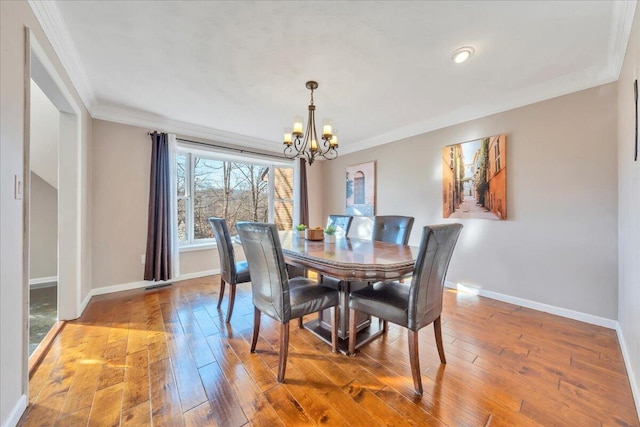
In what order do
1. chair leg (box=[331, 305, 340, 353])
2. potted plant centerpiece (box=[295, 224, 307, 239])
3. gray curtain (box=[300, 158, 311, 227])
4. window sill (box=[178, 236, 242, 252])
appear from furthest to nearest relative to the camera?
1. gray curtain (box=[300, 158, 311, 227])
2. window sill (box=[178, 236, 242, 252])
3. potted plant centerpiece (box=[295, 224, 307, 239])
4. chair leg (box=[331, 305, 340, 353])

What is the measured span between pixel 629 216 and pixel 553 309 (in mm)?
1269

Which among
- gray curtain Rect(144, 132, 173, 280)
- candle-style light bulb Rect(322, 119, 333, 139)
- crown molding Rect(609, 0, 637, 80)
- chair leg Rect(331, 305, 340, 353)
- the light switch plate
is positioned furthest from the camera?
gray curtain Rect(144, 132, 173, 280)

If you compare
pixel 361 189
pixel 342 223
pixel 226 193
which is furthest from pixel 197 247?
pixel 361 189

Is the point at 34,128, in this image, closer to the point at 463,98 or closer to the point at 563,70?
the point at 463,98

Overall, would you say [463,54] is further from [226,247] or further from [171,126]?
[171,126]

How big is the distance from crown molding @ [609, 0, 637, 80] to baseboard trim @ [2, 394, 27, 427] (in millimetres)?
4028

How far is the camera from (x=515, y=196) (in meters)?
2.75

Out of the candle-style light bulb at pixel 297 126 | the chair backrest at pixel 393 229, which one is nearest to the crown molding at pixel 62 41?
the candle-style light bulb at pixel 297 126

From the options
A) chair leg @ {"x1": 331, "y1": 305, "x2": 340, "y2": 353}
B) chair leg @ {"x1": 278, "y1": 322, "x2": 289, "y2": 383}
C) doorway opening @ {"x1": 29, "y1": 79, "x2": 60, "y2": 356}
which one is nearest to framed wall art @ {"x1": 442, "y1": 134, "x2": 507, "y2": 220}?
chair leg @ {"x1": 331, "y1": 305, "x2": 340, "y2": 353}

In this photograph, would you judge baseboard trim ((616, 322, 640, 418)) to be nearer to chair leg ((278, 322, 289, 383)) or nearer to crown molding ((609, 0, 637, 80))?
chair leg ((278, 322, 289, 383))

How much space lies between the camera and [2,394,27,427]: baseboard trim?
1178 millimetres

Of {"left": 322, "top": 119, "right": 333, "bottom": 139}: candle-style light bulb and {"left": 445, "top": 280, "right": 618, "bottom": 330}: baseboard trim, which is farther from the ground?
{"left": 322, "top": 119, "right": 333, "bottom": 139}: candle-style light bulb

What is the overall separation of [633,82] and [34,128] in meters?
5.66

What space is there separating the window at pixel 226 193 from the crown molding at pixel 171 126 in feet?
0.94
